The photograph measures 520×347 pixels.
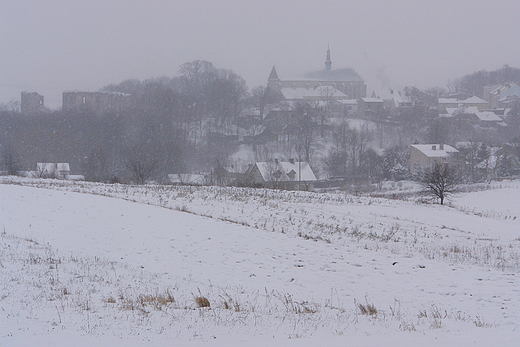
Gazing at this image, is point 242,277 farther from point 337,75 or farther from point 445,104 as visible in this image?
point 337,75

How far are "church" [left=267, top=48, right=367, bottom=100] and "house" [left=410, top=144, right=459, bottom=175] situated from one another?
200 ft

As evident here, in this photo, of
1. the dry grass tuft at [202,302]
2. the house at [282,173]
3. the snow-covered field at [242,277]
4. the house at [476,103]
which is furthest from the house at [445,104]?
the dry grass tuft at [202,302]

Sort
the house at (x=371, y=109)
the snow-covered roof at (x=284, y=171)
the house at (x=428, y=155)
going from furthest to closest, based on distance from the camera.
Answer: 1. the house at (x=371, y=109)
2. the house at (x=428, y=155)
3. the snow-covered roof at (x=284, y=171)

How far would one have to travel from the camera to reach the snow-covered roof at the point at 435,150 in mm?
76875

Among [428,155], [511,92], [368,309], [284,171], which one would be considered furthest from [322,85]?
[368,309]

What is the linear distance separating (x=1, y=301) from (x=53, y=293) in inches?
33.6

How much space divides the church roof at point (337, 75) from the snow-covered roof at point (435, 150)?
8190 cm

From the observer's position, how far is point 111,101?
381 feet

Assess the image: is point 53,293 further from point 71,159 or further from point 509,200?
point 71,159

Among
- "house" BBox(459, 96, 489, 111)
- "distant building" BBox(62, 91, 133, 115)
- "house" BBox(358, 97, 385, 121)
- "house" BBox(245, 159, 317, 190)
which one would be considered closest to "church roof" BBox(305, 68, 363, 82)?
"house" BBox(459, 96, 489, 111)

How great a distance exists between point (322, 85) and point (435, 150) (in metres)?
78.6

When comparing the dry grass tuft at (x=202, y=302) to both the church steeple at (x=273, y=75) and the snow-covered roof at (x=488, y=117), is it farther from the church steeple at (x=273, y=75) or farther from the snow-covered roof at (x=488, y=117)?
the church steeple at (x=273, y=75)

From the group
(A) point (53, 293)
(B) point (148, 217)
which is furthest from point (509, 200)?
(A) point (53, 293)

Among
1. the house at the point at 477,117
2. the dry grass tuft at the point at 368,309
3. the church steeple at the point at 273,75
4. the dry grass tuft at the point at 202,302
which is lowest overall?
the dry grass tuft at the point at 368,309
